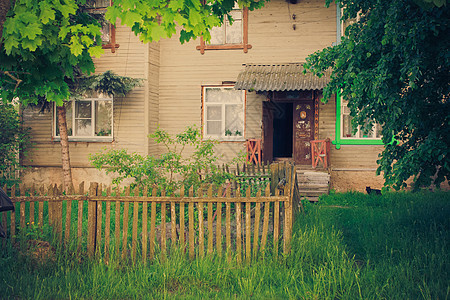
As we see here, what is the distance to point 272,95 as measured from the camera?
14.6 m

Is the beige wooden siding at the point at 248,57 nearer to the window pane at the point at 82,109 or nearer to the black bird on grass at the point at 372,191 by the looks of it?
the window pane at the point at 82,109

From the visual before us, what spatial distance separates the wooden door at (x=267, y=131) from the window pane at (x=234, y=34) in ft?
8.92

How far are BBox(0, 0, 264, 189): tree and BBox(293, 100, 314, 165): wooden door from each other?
31.1 ft

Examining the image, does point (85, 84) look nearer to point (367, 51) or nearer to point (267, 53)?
point (267, 53)

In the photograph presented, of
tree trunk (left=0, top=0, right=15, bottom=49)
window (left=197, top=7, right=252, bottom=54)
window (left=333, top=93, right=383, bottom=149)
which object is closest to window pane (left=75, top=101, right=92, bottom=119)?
window (left=197, top=7, right=252, bottom=54)

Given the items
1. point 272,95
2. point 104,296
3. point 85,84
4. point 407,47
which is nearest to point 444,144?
point 407,47

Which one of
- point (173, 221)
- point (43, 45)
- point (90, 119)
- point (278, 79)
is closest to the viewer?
point (43, 45)

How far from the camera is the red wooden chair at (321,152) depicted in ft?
43.3

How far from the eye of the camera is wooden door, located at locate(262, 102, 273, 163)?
14578 millimetres

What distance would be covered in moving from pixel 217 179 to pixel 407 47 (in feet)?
13.5

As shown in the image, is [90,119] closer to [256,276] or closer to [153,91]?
[153,91]

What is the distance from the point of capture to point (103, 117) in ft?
49.1

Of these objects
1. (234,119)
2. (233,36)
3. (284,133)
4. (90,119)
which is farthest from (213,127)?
(284,133)

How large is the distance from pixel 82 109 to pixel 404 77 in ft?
41.1
